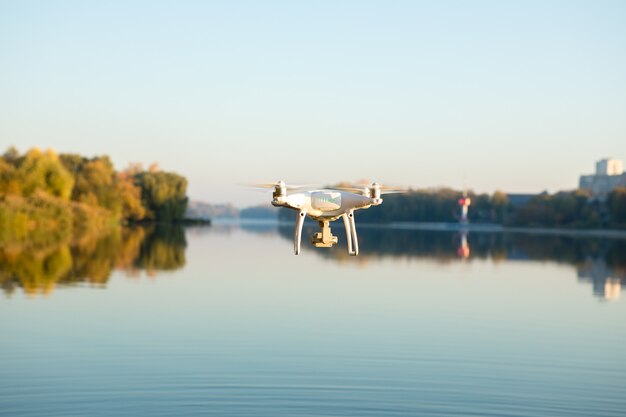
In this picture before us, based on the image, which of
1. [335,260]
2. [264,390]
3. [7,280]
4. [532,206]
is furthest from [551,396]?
[532,206]

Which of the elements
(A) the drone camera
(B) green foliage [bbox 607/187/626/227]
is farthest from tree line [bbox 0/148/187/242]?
(A) the drone camera

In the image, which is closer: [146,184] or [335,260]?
[335,260]

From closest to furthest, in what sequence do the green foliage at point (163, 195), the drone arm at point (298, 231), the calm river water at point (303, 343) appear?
1. the drone arm at point (298, 231)
2. the calm river water at point (303, 343)
3. the green foliage at point (163, 195)

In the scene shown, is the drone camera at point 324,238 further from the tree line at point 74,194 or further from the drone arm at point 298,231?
the tree line at point 74,194

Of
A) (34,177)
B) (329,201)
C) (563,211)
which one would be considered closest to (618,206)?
(563,211)

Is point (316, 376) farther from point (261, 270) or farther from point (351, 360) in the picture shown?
point (261, 270)

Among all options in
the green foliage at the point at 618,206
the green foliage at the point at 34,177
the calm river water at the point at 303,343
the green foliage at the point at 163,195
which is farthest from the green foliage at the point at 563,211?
the calm river water at the point at 303,343

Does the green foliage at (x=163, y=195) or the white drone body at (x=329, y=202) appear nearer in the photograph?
the white drone body at (x=329, y=202)
